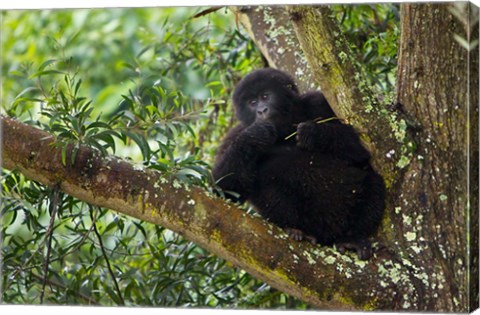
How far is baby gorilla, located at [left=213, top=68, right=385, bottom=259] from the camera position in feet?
12.3

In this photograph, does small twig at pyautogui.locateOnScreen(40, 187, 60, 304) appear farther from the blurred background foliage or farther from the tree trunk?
the tree trunk

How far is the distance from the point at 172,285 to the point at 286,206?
78cm

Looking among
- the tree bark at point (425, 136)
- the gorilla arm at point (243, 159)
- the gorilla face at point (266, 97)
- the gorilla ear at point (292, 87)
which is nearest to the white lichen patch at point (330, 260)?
the tree bark at point (425, 136)

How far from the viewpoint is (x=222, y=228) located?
11.5ft

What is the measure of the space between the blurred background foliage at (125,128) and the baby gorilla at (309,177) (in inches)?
8.0

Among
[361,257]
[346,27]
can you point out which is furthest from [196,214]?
[346,27]

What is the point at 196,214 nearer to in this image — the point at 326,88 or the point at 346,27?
the point at 326,88

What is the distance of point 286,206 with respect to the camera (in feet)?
13.0

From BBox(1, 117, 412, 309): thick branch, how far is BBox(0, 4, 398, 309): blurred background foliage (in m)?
0.13

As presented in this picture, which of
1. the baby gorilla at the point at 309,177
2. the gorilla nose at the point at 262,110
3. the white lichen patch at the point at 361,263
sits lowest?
the white lichen patch at the point at 361,263

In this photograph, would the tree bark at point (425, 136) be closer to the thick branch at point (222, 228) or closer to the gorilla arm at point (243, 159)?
the thick branch at point (222, 228)

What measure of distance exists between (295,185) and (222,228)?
0.61 meters

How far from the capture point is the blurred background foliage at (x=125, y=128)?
4039 mm

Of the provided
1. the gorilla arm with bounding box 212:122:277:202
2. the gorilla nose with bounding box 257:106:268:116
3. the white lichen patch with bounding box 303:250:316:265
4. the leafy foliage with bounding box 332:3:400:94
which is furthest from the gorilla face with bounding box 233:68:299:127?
the white lichen patch with bounding box 303:250:316:265
